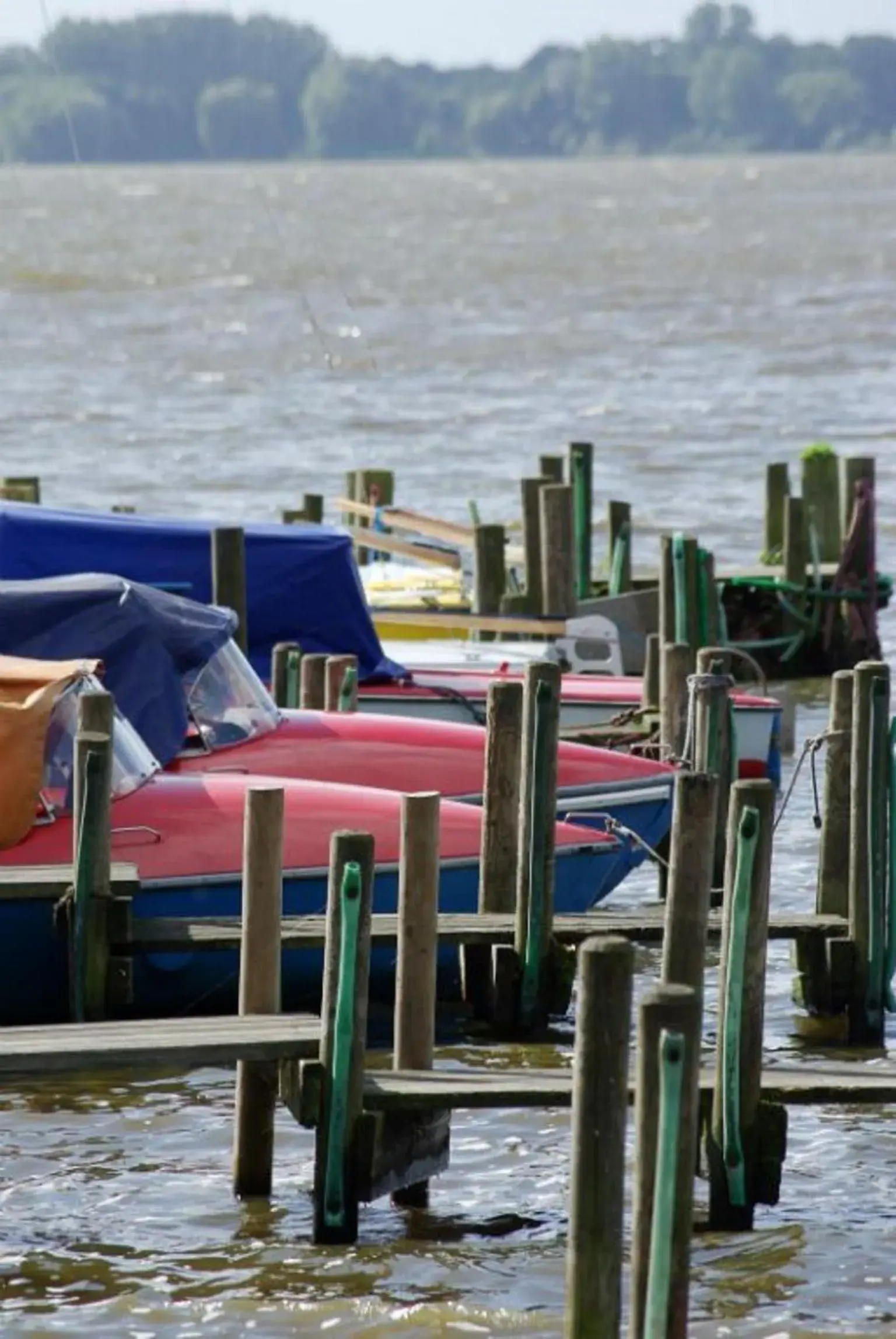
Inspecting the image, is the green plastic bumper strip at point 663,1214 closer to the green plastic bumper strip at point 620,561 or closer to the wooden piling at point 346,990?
the wooden piling at point 346,990

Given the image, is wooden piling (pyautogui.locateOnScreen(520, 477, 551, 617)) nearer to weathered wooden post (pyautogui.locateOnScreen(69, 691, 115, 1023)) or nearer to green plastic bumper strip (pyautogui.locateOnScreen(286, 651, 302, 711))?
green plastic bumper strip (pyautogui.locateOnScreen(286, 651, 302, 711))

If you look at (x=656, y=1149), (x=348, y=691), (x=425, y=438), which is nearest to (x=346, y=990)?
(x=656, y=1149)

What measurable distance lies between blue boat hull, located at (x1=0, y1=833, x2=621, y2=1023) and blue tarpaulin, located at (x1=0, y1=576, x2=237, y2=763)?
1.45 metres

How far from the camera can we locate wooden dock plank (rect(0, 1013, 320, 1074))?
1009cm

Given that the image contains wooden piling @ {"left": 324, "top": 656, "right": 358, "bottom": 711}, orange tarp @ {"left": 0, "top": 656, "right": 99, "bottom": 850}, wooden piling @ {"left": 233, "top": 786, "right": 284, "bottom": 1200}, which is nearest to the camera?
wooden piling @ {"left": 233, "top": 786, "right": 284, "bottom": 1200}

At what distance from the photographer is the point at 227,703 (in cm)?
1523

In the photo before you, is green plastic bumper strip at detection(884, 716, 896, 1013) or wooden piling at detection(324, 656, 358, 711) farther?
wooden piling at detection(324, 656, 358, 711)

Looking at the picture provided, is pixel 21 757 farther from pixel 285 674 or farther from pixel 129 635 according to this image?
pixel 285 674

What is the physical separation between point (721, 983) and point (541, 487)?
37.7 ft

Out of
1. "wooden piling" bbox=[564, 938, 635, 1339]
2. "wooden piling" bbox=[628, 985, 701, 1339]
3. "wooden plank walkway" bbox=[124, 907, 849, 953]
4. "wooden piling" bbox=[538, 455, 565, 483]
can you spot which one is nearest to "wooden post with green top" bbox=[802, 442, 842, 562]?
"wooden piling" bbox=[538, 455, 565, 483]

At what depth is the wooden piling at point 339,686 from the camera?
16.4 meters

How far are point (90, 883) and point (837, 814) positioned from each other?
3396mm

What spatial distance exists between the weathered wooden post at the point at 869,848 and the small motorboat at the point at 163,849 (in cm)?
161

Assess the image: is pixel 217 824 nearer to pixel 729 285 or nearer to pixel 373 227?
pixel 729 285
